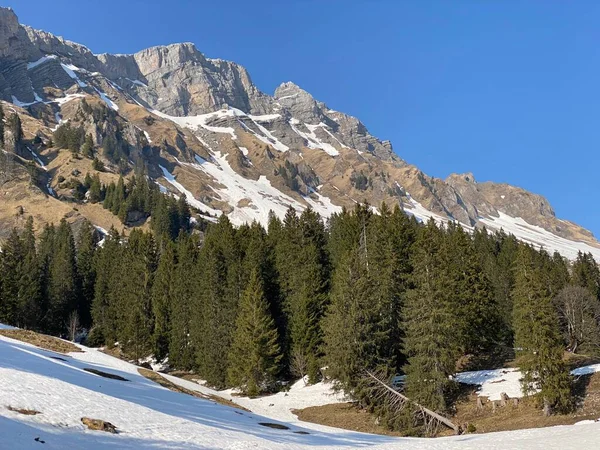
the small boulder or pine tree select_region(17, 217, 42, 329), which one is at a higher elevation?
pine tree select_region(17, 217, 42, 329)

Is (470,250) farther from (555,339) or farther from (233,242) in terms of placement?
(233,242)

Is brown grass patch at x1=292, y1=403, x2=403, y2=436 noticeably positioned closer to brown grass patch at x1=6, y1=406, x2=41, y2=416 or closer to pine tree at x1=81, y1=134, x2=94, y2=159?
brown grass patch at x1=6, y1=406, x2=41, y2=416

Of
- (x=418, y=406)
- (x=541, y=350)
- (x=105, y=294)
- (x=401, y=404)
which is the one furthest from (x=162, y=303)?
(x=541, y=350)

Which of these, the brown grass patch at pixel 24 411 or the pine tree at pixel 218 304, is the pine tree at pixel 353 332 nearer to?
the pine tree at pixel 218 304

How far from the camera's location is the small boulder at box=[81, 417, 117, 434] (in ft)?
49.9

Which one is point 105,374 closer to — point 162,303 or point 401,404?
point 401,404

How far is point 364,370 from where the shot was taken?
3809 centimetres

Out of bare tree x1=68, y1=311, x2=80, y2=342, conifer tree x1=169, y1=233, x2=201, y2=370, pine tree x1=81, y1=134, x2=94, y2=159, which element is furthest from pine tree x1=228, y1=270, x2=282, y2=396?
pine tree x1=81, y1=134, x2=94, y2=159

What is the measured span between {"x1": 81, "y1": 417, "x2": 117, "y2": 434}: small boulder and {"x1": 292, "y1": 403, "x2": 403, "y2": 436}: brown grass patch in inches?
869

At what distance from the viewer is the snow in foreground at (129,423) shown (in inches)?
550

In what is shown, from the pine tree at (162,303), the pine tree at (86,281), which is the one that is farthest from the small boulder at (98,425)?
the pine tree at (86,281)

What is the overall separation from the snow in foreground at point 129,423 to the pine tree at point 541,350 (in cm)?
704

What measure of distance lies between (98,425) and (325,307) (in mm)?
35795

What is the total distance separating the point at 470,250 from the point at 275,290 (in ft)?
76.5
